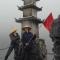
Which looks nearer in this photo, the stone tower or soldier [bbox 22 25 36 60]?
soldier [bbox 22 25 36 60]

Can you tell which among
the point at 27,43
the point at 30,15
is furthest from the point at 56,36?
the point at 30,15

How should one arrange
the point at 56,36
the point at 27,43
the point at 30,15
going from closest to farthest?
the point at 56,36, the point at 27,43, the point at 30,15

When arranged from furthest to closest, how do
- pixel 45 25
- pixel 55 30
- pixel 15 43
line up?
pixel 15 43 → pixel 45 25 → pixel 55 30

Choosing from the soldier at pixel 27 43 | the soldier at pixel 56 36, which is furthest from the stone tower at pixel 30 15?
the soldier at pixel 56 36

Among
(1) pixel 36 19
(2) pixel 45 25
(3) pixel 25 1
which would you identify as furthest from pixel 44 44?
(3) pixel 25 1

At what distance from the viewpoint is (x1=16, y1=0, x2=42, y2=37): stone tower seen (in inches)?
897

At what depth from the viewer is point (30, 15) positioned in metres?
24.2

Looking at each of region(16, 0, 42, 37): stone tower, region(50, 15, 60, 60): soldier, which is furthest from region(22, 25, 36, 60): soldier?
region(16, 0, 42, 37): stone tower

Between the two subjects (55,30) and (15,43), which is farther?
(15,43)

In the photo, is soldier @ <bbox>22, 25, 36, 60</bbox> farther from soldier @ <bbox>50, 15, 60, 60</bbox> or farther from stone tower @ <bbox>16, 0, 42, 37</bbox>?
stone tower @ <bbox>16, 0, 42, 37</bbox>

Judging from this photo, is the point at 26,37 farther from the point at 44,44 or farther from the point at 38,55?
the point at 44,44

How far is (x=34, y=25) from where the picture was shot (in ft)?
75.8

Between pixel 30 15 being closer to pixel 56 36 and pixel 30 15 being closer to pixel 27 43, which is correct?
pixel 27 43

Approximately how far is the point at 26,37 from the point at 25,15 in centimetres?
1461
